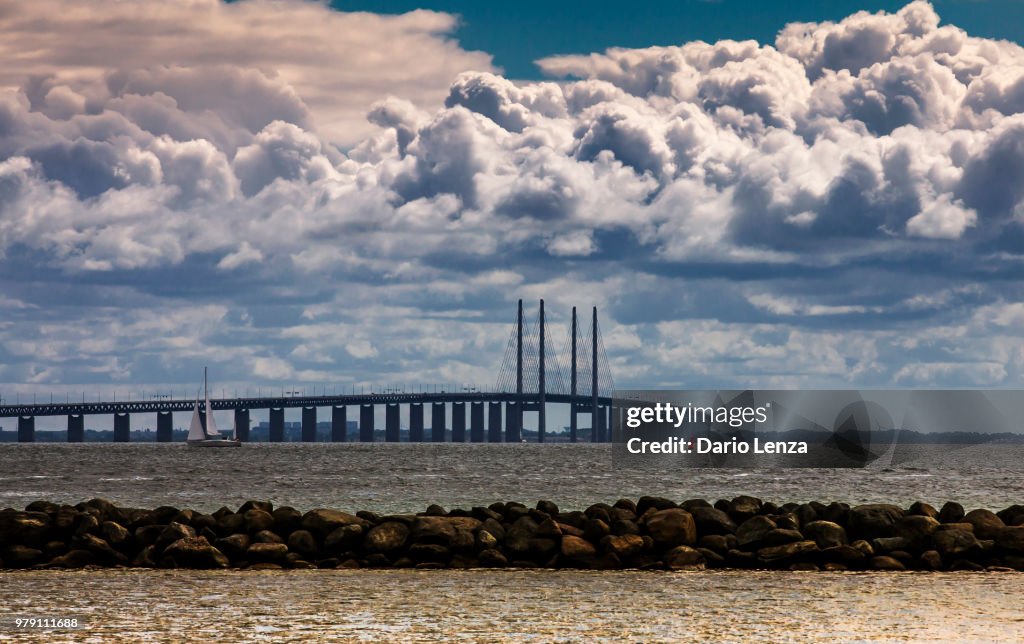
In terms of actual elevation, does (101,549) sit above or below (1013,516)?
below

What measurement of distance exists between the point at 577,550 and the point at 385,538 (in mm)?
2570

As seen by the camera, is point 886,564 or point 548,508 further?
point 548,508

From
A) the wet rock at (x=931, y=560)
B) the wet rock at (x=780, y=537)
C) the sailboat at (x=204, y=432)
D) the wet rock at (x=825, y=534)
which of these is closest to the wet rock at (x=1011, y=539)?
the wet rock at (x=931, y=560)

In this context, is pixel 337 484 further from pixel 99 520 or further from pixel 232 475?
pixel 99 520

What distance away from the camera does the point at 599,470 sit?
3031 inches

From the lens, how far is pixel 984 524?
65.3 ft

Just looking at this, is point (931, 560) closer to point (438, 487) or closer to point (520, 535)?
point (520, 535)

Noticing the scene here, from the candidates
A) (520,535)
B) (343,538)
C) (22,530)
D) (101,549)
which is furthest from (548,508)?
(22,530)

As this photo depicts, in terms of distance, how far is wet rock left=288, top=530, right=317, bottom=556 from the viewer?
63.8 ft

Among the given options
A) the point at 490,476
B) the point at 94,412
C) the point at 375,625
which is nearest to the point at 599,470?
the point at 490,476

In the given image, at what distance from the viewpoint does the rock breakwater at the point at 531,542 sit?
748 inches

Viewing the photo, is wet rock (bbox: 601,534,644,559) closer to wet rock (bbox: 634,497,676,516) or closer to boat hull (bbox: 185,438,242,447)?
wet rock (bbox: 634,497,676,516)

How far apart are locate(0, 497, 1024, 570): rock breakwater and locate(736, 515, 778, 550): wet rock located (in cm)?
2

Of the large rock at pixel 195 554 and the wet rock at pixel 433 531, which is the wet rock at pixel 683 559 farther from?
the large rock at pixel 195 554
